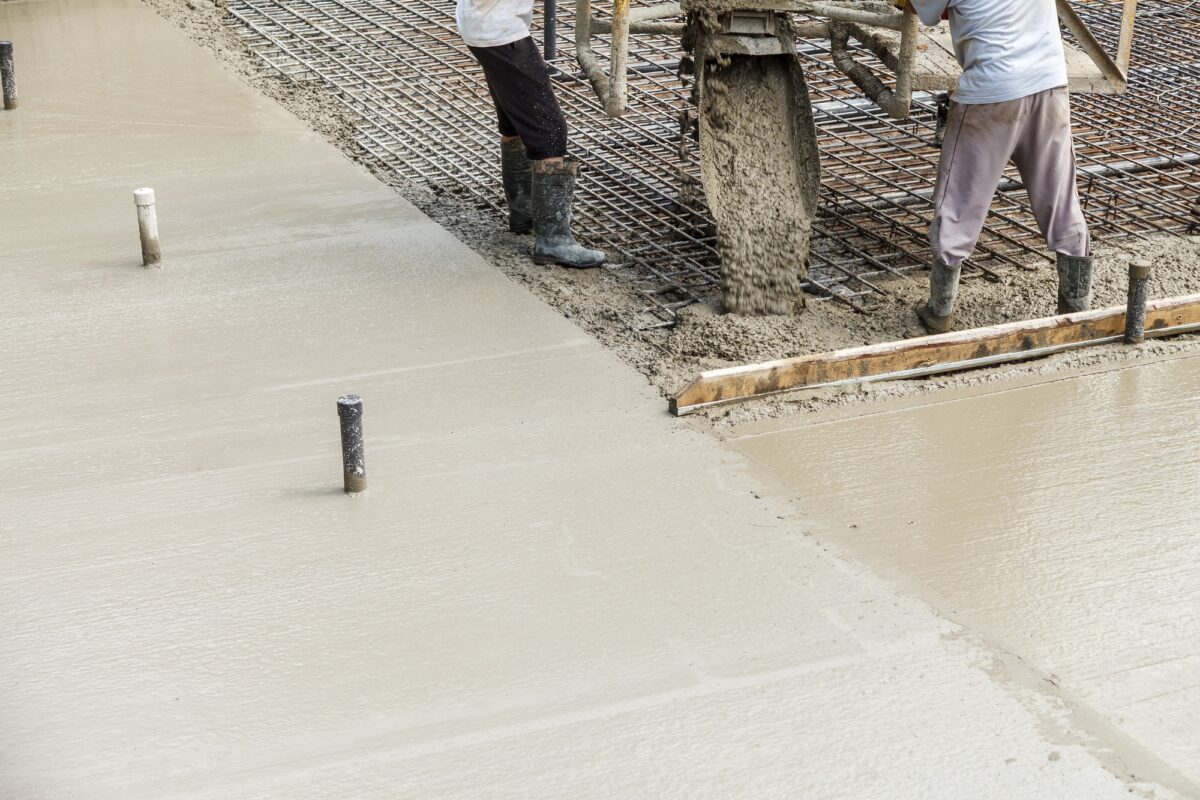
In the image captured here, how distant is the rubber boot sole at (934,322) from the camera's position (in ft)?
16.1

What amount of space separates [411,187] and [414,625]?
358cm

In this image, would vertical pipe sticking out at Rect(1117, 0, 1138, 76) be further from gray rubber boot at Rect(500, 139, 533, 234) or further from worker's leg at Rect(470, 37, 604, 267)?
gray rubber boot at Rect(500, 139, 533, 234)

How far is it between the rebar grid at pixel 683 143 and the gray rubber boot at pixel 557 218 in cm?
18

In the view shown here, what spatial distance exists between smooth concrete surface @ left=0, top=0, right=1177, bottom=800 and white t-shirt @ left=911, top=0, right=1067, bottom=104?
1506mm

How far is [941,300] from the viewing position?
4.87 m

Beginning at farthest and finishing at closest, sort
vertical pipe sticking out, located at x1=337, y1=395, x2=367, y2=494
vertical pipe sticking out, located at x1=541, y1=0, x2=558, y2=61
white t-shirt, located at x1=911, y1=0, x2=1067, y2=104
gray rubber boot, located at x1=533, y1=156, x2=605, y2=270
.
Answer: vertical pipe sticking out, located at x1=541, y1=0, x2=558, y2=61 → gray rubber boot, located at x1=533, y1=156, x2=605, y2=270 → white t-shirt, located at x1=911, y1=0, x2=1067, y2=104 → vertical pipe sticking out, located at x1=337, y1=395, x2=367, y2=494

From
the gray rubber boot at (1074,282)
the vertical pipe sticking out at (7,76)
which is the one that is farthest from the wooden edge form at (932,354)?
the vertical pipe sticking out at (7,76)

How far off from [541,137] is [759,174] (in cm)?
89

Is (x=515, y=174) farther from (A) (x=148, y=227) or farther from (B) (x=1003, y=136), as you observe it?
(B) (x=1003, y=136)

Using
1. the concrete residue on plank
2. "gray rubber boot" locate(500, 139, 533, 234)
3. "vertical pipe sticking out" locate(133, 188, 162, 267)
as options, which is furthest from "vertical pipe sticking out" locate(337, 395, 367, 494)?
"gray rubber boot" locate(500, 139, 533, 234)

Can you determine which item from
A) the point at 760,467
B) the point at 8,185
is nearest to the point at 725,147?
the point at 760,467

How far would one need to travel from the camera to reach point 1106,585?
339 centimetres

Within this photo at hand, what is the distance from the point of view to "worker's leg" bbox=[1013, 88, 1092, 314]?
461 centimetres

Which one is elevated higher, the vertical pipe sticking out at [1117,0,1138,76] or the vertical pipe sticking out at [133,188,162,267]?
the vertical pipe sticking out at [1117,0,1138,76]
